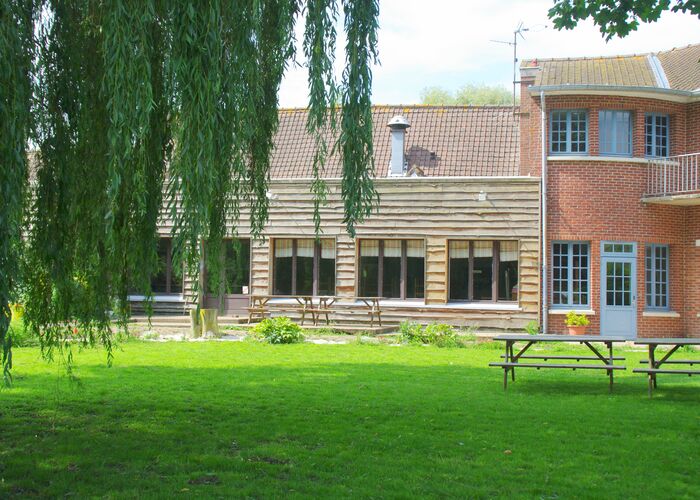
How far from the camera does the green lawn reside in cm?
597

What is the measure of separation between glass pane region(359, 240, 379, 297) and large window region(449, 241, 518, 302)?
6.31 feet

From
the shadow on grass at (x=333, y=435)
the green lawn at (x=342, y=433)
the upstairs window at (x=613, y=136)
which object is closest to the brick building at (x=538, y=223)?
the upstairs window at (x=613, y=136)

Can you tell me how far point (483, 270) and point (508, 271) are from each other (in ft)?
2.00

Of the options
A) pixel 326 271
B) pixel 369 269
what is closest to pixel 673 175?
pixel 369 269

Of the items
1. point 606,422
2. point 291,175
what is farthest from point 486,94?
point 606,422

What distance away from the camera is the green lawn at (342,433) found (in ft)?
19.6

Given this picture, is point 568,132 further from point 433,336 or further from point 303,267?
point 303,267

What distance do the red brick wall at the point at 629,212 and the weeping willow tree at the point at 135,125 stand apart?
13.0 metres

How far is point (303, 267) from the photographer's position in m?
21.2

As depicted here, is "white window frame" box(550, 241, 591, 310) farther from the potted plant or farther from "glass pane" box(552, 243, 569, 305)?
the potted plant

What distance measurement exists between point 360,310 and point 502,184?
4.67 m

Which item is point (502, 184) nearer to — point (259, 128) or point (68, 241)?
point (259, 128)

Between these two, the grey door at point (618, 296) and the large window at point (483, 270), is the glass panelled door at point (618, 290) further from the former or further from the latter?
the large window at point (483, 270)

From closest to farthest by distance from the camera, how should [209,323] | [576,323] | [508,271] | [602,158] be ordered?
1. [209,323]
2. [576,323]
3. [602,158]
4. [508,271]
